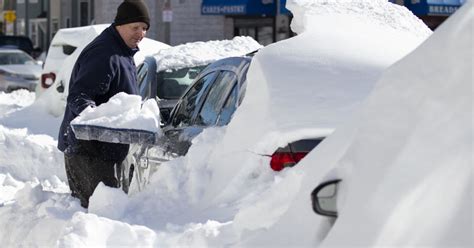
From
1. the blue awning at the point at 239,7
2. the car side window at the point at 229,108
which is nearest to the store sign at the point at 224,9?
the blue awning at the point at 239,7

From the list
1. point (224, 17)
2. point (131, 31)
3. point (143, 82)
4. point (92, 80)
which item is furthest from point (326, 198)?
point (224, 17)

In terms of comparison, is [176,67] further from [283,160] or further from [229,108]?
[283,160]

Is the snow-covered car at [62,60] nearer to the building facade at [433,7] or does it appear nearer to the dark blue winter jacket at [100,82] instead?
the building facade at [433,7]

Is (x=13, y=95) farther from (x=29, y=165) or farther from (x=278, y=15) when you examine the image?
(x=29, y=165)

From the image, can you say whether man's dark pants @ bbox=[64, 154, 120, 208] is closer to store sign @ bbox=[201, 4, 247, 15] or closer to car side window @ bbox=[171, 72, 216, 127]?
car side window @ bbox=[171, 72, 216, 127]

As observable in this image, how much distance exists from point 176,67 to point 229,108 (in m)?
5.32

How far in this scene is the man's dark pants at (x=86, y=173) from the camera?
25.2ft

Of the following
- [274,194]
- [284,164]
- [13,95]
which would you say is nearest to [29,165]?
[284,164]

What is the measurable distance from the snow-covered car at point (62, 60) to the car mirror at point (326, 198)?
1414 centimetres

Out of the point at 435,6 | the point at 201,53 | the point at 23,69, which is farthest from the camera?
the point at 23,69

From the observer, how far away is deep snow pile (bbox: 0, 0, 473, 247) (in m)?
3.61

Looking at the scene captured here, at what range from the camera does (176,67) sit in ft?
43.2

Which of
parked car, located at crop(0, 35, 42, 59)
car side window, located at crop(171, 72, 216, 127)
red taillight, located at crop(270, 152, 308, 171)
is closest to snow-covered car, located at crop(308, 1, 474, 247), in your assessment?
red taillight, located at crop(270, 152, 308, 171)

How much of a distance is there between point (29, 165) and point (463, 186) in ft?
34.2
